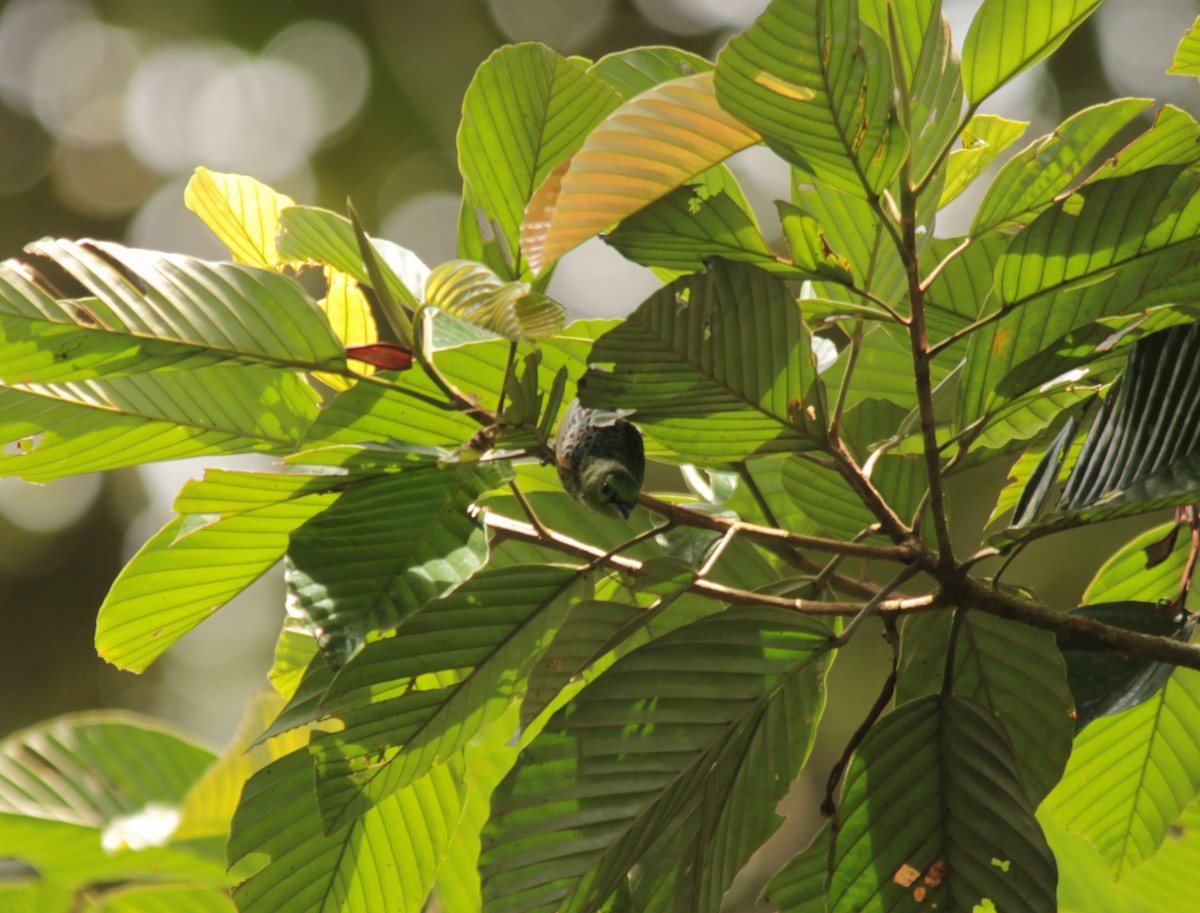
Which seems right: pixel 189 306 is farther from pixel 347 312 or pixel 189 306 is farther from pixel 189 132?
pixel 189 132

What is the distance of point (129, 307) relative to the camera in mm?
490

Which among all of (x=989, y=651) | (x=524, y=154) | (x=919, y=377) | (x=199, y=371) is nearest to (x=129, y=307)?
(x=199, y=371)

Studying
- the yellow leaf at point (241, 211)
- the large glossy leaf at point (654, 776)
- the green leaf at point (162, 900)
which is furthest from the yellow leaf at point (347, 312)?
the green leaf at point (162, 900)

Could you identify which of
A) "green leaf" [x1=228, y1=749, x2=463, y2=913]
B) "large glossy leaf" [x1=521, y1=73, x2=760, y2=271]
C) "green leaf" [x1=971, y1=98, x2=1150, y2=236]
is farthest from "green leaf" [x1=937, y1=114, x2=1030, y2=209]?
"green leaf" [x1=228, y1=749, x2=463, y2=913]

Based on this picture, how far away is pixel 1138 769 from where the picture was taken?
0.70m

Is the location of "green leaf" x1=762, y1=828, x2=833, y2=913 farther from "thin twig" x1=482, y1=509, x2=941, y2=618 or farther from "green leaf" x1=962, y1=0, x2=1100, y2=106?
"green leaf" x1=962, y1=0, x2=1100, y2=106

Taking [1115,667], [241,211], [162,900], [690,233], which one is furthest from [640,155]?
[162,900]

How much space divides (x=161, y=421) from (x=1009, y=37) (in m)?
0.46

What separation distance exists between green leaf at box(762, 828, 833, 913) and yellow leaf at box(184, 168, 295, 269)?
444 mm

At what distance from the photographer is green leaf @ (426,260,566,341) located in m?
0.46

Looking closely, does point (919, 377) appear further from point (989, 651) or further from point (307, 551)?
point (307, 551)

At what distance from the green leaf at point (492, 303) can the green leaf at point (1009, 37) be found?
218 mm

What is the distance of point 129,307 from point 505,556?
0.32 meters

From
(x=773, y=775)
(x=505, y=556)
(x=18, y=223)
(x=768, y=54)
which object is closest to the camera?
(x=768, y=54)
